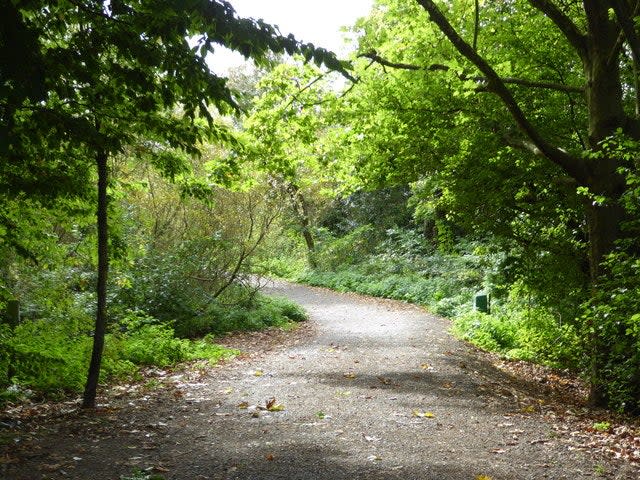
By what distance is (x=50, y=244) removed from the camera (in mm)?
8109

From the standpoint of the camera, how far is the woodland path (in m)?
4.82

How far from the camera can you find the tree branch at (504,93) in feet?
24.3

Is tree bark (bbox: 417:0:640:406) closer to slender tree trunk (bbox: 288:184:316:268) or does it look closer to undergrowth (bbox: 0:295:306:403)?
undergrowth (bbox: 0:295:306:403)

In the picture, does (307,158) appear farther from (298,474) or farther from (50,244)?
(298,474)

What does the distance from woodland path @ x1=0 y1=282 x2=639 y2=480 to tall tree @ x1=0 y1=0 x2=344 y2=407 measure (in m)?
1.39

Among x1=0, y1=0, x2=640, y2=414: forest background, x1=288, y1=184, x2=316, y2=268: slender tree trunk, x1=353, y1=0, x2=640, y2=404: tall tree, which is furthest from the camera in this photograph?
x1=288, y1=184, x2=316, y2=268: slender tree trunk

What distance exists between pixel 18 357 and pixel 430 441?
534 centimetres

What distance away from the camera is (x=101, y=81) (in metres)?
5.60

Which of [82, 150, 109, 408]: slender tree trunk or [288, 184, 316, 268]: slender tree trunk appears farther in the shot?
[288, 184, 316, 268]: slender tree trunk

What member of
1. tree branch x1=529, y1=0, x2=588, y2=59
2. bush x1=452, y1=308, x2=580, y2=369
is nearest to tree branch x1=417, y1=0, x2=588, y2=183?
tree branch x1=529, y1=0, x2=588, y2=59

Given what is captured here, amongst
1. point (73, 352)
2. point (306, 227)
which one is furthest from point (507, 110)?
point (306, 227)

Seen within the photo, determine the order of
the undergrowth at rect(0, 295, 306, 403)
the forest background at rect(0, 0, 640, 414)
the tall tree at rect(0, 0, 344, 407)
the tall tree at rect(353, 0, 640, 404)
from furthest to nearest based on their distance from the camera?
1. the tall tree at rect(353, 0, 640, 404)
2. the undergrowth at rect(0, 295, 306, 403)
3. the forest background at rect(0, 0, 640, 414)
4. the tall tree at rect(0, 0, 344, 407)

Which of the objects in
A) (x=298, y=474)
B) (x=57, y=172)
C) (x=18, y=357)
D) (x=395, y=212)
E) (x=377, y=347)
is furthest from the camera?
(x=395, y=212)

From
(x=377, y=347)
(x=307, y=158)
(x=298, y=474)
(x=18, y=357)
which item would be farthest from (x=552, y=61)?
(x=18, y=357)
